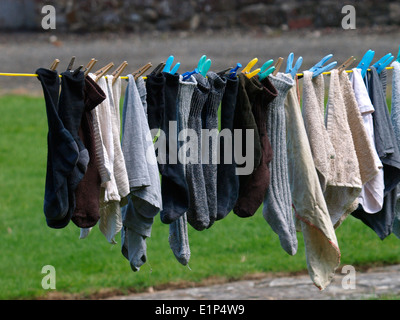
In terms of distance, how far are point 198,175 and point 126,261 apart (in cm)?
329

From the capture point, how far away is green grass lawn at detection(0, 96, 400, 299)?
5969mm

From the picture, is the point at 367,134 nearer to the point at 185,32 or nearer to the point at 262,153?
the point at 262,153

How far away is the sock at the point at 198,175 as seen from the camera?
321cm

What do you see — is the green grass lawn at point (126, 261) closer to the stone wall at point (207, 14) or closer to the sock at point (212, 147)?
the sock at point (212, 147)

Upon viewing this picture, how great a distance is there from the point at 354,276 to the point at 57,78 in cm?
366

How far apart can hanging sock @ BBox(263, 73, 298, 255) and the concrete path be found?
7.46 ft

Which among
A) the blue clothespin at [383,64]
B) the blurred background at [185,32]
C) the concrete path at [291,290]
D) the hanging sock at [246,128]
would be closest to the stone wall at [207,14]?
the blurred background at [185,32]

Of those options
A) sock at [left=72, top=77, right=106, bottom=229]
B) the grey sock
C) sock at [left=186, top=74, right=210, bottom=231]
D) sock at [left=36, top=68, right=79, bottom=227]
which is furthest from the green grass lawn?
sock at [left=36, top=68, right=79, bottom=227]

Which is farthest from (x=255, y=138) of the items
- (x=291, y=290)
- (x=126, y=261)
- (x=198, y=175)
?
(x=126, y=261)

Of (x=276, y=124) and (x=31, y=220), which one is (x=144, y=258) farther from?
(x=31, y=220)

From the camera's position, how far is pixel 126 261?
20.7ft

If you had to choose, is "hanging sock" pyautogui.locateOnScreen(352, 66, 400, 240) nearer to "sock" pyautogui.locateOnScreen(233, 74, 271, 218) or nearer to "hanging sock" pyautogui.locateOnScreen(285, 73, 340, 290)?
"hanging sock" pyautogui.locateOnScreen(285, 73, 340, 290)

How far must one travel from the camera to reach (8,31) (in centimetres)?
1252

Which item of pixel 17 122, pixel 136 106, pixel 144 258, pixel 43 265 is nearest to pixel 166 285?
pixel 43 265
